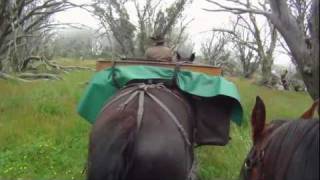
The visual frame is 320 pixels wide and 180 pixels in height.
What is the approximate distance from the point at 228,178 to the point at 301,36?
3.11 meters

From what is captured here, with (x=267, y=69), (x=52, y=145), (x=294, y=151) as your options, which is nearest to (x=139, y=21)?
(x=267, y=69)

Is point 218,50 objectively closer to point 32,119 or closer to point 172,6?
point 172,6

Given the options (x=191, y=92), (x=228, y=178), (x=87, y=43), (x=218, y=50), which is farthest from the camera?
(x=87, y=43)

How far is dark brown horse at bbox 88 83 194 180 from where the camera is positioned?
3637 mm

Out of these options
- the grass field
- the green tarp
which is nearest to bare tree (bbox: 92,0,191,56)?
the grass field

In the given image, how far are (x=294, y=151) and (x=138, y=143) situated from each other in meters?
1.38

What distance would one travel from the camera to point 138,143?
365 cm

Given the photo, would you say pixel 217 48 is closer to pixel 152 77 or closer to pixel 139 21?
pixel 139 21

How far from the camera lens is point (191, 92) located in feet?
15.5

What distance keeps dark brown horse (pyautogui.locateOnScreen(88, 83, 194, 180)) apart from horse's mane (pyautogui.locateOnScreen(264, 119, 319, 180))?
3.28ft

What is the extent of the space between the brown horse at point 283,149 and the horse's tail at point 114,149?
33.2 inches

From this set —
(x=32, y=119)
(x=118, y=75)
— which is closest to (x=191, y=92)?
(x=118, y=75)

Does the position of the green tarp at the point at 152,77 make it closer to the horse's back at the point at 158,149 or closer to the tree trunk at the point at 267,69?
the horse's back at the point at 158,149

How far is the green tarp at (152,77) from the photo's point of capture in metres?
4.73
